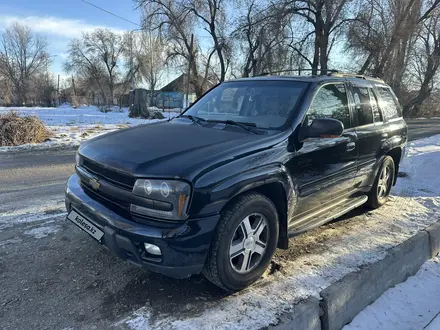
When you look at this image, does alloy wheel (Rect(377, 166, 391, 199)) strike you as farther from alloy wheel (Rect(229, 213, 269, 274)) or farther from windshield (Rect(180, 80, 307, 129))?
alloy wheel (Rect(229, 213, 269, 274))

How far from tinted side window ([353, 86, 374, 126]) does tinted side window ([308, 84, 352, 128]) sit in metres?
0.24

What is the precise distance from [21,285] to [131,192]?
4.38 feet

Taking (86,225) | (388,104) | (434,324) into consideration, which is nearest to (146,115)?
(388,104)

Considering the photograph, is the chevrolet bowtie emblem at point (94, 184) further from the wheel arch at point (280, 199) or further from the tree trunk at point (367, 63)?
the tree trunk at point (367, 63)

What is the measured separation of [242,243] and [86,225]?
1302 mm

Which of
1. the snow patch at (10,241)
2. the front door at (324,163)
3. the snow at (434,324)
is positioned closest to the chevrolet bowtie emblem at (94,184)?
the snow patch at (10,241)

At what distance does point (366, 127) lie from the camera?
4.13 m

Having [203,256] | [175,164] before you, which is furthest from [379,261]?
[175,164]

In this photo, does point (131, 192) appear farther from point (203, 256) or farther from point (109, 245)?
point (203, 256)

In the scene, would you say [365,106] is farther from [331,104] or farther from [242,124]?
[242,124]

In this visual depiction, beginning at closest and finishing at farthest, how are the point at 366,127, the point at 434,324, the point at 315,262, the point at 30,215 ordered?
the point at 434,324 → the point at 315,262 → the point at 366,127 → the point at 30,215

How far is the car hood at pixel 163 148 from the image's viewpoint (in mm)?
2450

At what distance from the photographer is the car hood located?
245cm

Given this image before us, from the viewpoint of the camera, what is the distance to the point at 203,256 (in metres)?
2.43
